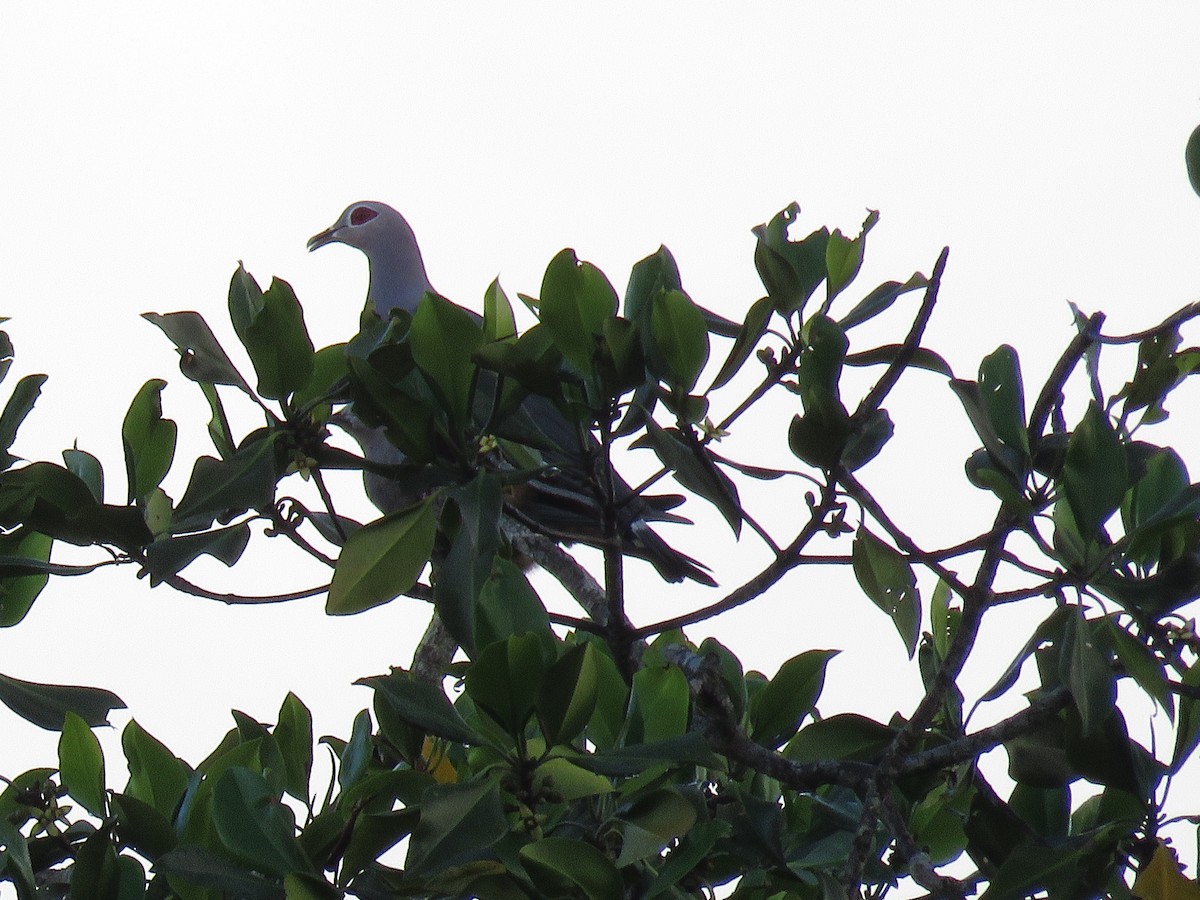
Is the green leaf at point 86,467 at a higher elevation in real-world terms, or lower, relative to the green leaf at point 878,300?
lower

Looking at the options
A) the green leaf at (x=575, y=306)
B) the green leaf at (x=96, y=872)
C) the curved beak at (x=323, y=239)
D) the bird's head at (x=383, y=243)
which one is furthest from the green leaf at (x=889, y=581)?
the curved beak at (x=323, y=239)

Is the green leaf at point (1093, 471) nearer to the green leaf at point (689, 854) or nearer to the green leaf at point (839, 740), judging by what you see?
the green leaf at point (839, 740)

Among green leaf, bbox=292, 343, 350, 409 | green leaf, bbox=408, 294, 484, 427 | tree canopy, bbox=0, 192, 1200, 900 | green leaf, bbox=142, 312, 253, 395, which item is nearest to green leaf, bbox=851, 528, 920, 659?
tree canopy, bbox=0, 192, 1200, 900

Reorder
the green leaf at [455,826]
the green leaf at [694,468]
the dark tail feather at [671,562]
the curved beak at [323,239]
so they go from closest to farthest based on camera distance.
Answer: the green leaf at [455,826] → the green leaf at [694,468] → the dark tail feather at [671,562] → the curved beak at [323,239]

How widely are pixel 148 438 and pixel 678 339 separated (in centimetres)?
66

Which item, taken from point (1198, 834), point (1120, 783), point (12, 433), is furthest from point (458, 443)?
point (1198, 834)

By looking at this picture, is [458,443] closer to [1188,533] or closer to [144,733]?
[144,733]

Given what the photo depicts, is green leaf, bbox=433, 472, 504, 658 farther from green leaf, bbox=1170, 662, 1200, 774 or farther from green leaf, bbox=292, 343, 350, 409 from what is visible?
green leaf, bbox=1170, 662, 1200, 774

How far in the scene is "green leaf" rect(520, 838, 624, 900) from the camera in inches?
48.7

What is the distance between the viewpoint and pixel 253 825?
131cm

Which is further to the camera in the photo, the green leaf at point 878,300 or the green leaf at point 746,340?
the green leaf at point 878,300

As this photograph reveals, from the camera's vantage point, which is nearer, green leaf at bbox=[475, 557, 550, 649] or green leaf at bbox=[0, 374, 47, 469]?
green leaf at bbox=[475, 557, 550, 649]

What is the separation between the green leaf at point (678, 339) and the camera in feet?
4.86

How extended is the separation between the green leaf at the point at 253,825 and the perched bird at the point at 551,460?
434 millimetres
